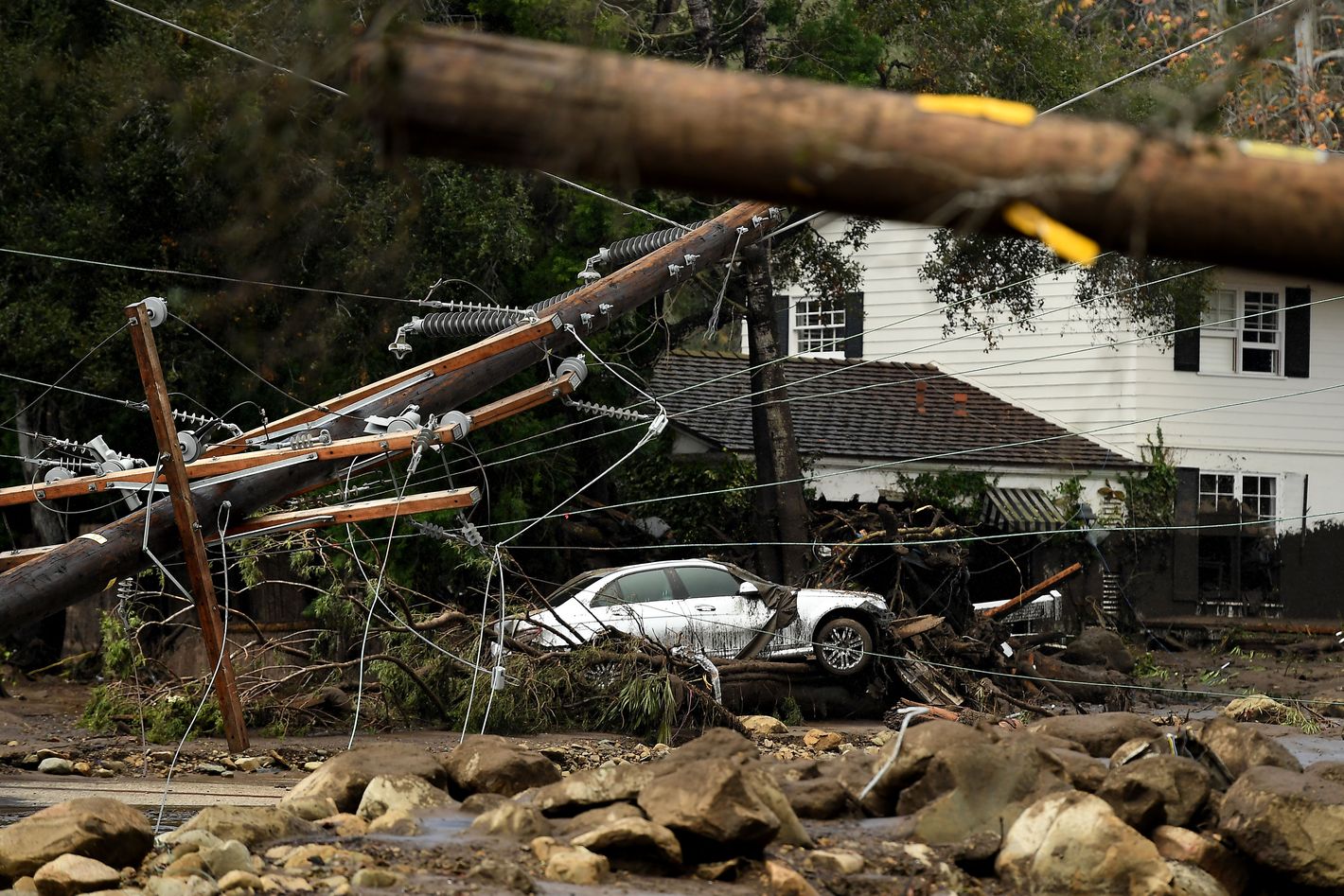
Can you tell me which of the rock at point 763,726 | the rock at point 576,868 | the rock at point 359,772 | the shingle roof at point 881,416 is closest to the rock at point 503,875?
the rock at point 576,868

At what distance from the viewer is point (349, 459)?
11797 mm

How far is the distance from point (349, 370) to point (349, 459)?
29.6 ft

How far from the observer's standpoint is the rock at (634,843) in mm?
8117

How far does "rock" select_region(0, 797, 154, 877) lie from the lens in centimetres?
755

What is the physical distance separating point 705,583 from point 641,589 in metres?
0.76

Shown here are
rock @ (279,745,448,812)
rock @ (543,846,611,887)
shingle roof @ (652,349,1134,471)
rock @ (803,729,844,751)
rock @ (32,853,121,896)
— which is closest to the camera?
rock @ (32,853,121,896)

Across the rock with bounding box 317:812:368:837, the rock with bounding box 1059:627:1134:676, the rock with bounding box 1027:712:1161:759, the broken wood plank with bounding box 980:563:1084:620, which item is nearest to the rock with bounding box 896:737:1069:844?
the rock with bounding box 1027:712:1161:759

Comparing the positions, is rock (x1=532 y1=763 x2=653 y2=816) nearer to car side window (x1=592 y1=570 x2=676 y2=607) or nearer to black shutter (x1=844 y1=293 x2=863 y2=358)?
car side window (x1=592 y1=570 x2=676 y2=607)

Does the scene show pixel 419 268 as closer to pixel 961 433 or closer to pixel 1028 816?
pixel 961 433

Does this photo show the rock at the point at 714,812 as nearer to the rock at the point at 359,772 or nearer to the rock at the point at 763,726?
the rock at the point at 359,772

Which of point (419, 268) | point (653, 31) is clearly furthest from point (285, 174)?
point (653, 31)

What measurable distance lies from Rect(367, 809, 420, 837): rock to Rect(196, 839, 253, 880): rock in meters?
1.15

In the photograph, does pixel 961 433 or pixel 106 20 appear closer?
pixel 106 20

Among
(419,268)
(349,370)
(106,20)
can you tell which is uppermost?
(106,20)
